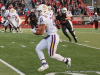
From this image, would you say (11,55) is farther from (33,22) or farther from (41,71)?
(33,22)

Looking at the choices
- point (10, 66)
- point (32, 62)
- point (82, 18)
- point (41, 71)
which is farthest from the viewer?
point (82, 18)

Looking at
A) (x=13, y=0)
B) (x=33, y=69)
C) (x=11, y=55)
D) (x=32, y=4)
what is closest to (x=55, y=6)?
(x=32, y=4)

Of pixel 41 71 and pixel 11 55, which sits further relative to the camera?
pixel 11 55

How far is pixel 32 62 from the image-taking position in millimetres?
7820

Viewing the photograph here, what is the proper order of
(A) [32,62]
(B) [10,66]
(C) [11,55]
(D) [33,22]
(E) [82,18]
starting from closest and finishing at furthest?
(B) [10,66] < (A) [32,62] < (C) [11,55] < (D) [33,22] < (E) [82,18]

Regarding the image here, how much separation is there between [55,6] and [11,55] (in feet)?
94.8

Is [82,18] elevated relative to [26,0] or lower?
lower

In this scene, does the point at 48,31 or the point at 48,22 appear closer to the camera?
the point at 48,22

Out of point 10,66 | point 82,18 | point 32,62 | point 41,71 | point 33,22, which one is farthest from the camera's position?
point 82,18

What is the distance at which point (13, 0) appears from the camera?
3716cm

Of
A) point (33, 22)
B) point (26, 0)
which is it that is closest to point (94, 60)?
point (33, 22)

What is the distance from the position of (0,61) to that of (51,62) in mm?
1497

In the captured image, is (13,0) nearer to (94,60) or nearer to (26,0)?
(26,0)

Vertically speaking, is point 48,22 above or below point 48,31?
above
